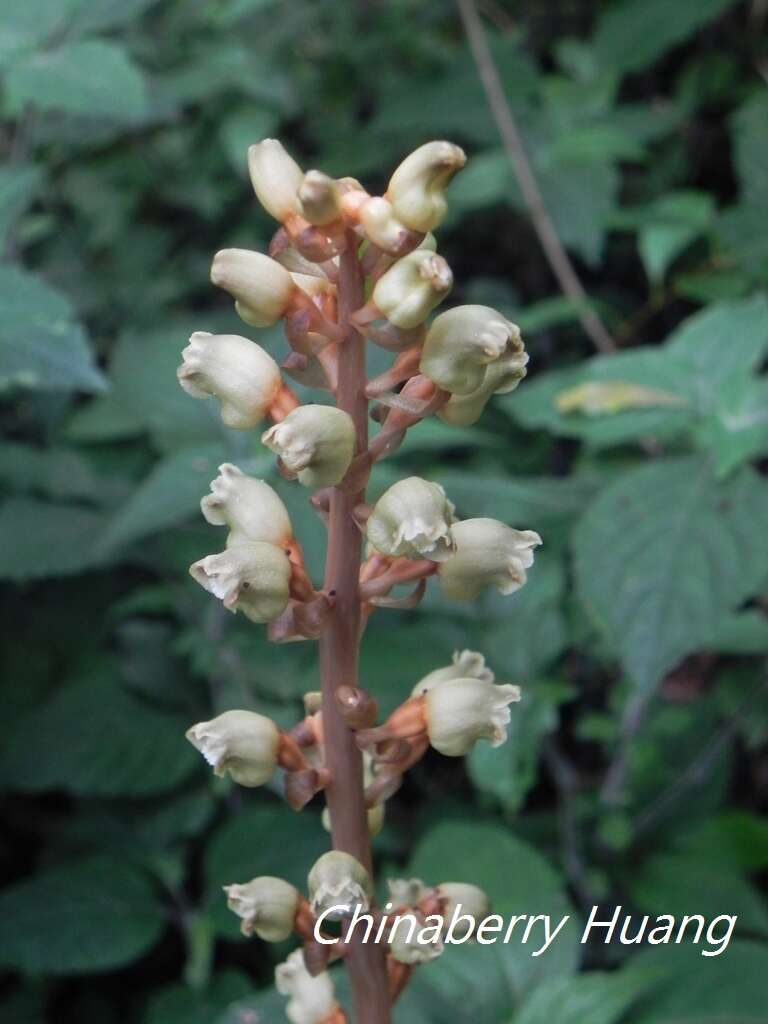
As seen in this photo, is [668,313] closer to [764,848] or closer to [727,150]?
[727,150]

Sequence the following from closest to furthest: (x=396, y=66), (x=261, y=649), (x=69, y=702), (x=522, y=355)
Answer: (x=522, y=355), (x=261, y=649), (x=69, y=702), (x=396, y=66)

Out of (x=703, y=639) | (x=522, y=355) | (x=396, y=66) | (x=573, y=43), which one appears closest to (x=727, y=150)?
(x=573, y=43)

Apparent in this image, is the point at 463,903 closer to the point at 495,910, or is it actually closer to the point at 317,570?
the point at 495,910

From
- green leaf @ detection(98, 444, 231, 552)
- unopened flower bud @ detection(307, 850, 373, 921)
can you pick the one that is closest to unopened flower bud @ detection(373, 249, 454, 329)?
unopened flower bud @ detection(307, 850, 373, 921)

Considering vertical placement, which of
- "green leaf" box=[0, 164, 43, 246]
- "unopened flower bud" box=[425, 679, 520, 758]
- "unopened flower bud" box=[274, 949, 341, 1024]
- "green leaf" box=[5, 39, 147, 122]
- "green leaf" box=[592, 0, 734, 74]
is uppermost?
"green leaf" box=[592, 0, 734, 74]

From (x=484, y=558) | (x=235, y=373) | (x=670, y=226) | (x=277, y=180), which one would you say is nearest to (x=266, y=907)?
(x=484, y=558)

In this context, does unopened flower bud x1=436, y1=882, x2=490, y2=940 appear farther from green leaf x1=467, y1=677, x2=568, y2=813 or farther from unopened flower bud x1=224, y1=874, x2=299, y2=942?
green leaf x1=467, y1=677, x2=568, y2=813
